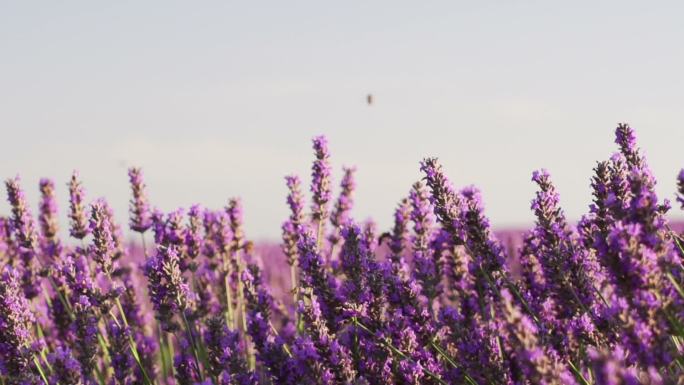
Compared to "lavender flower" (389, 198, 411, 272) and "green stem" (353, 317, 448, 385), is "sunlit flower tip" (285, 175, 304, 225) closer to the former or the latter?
"lavender flower" (389, 198, 411, 272)

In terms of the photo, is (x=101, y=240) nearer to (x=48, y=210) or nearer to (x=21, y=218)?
(x=21, y=218)

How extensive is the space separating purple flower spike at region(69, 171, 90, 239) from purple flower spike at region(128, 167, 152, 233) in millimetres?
326

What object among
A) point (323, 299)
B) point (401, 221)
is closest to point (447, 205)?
point (323, 299)

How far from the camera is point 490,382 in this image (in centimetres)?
337

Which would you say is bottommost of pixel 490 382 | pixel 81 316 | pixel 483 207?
pixel 490 382

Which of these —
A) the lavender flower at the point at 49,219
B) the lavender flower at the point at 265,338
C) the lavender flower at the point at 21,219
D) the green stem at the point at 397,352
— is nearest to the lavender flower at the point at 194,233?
the lavender flower at the point at 265,338

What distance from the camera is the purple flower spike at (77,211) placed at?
5820 millimetres

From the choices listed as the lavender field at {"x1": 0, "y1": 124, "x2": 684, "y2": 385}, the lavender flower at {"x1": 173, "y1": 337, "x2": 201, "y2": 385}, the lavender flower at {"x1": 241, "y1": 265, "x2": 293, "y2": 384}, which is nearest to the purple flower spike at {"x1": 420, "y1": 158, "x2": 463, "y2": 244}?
the lavender field at {"x1": 0, "y1": 124, "x2": 684, "y2": 385}

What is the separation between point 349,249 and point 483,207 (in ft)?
2.27

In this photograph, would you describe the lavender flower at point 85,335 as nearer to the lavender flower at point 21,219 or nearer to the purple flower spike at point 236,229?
the lavender flower at point 21,219

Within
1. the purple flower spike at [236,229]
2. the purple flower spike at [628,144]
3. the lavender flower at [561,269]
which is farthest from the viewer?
the purple flower spike at [236,229]

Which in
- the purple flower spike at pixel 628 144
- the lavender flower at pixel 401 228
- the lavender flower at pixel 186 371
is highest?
the purple flower spike at pixel 628 144

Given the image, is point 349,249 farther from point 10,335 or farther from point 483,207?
point 10,335

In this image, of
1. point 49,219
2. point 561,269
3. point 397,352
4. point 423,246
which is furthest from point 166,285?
point 49,219
